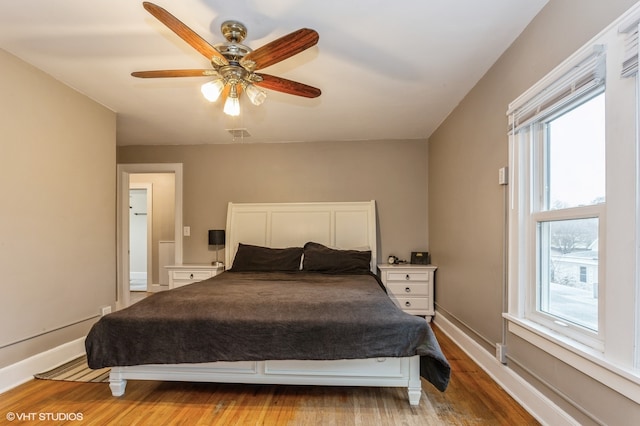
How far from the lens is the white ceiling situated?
1.87 metres

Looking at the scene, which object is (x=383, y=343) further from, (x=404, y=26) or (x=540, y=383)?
(x=404, y=26)

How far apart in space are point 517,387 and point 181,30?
2836 millimetres

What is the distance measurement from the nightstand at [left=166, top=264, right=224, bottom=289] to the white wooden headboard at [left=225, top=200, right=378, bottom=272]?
27 cm

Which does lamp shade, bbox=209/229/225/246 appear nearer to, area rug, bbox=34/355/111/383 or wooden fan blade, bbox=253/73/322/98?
area rug, bbox=34/355/111/383

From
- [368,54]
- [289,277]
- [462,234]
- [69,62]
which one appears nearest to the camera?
[368,54]

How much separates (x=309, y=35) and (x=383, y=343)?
5.83 feet

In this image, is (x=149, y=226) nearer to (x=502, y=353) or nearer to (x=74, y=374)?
(x=74, y=374)

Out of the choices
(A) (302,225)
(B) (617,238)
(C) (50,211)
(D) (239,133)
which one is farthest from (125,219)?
(B) (617,238)

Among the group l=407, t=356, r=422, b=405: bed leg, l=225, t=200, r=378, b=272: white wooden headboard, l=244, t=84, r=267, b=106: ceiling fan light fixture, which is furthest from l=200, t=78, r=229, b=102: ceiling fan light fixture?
l=225, t=200, r=378, b=272: white wooden headboard

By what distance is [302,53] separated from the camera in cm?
229

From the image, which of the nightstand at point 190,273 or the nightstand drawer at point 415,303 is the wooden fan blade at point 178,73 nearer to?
the nightstand at point 190,273

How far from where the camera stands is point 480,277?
2742 millimetres

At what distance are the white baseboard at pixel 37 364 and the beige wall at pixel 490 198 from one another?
11.4 ft

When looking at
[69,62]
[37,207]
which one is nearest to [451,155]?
[69,62]
